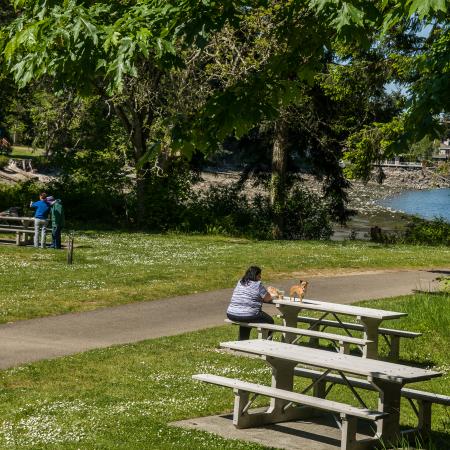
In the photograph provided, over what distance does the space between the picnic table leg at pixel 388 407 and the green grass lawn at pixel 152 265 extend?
8.63 metres

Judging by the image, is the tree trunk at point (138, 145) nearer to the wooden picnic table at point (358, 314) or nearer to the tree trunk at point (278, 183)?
the tree trunk at point (278, 183)

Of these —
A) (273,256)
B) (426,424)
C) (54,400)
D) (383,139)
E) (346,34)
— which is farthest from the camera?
(383,139)

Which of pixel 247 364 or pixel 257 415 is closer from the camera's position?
pixel 257 415

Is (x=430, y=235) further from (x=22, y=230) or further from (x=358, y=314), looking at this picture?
(x=358, y=314)

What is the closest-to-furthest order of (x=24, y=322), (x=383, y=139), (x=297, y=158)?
(x=24, y=322) → (x=383, y=139) → (x=297, y=158)

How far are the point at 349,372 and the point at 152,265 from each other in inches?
605

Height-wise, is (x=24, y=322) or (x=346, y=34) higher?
(x=346, y=34)

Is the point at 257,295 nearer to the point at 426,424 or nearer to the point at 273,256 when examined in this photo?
the point at 426,424

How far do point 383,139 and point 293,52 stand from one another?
22441 millimetres

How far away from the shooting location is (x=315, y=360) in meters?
9.29

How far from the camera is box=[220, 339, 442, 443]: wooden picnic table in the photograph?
8906 millimetres

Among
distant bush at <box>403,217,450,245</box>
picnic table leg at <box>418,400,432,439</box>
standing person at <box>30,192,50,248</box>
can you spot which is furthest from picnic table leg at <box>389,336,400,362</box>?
distant bush at <box>403,217,450,245</box>

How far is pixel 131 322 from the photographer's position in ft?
54.4

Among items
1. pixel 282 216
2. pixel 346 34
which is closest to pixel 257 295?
pixel 346 34
